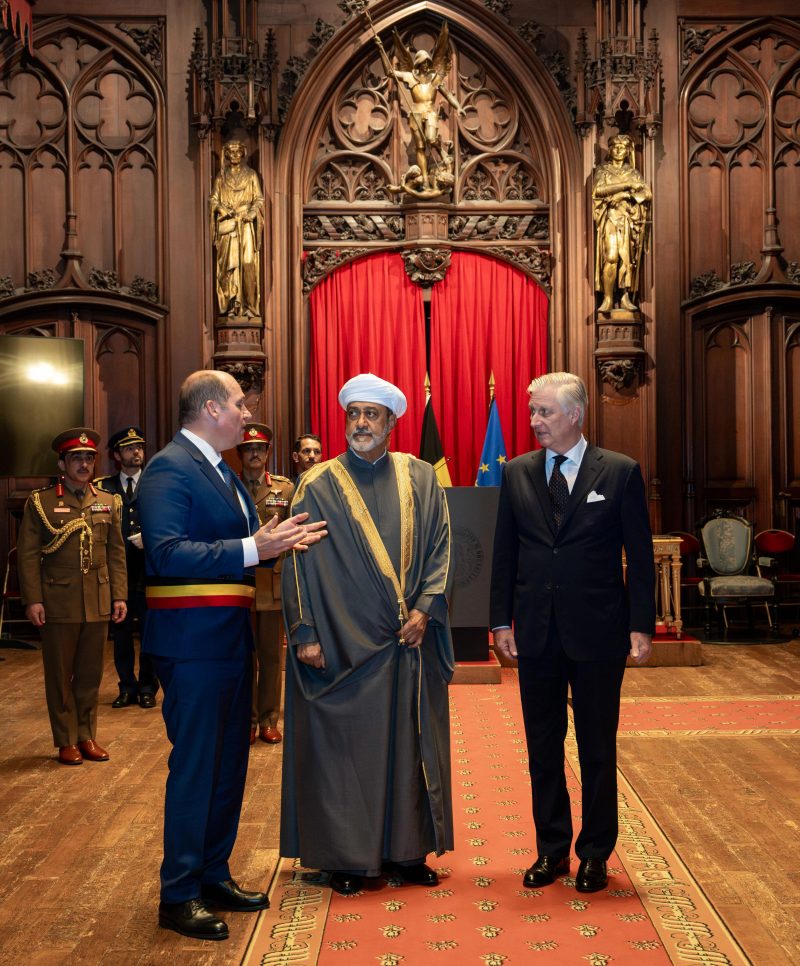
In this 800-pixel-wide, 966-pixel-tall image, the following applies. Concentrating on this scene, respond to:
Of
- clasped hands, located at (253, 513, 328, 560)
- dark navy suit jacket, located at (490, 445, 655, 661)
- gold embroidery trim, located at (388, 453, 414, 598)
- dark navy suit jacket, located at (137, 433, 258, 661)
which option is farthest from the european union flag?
dark navy suit jacket, located at (137, 433, 258, 661)

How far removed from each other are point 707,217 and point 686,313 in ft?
2.78

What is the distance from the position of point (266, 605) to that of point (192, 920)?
240cm

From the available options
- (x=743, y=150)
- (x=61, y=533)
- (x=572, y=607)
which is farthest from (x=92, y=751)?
(x=743, y=150)

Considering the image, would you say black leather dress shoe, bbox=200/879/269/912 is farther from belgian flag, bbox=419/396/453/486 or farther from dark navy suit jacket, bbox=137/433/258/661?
belgian flag, bbox=419/396/453/486

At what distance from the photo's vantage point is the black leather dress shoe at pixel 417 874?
3.50 meters

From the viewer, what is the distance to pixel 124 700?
6.42m

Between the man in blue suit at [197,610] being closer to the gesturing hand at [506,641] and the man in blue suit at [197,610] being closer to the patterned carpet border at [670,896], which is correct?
the gesturing hand at [506,641]

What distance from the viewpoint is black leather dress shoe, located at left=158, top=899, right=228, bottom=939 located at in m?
3.10

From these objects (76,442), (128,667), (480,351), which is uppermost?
(480,351)

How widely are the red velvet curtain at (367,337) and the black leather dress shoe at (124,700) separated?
11.4 feet

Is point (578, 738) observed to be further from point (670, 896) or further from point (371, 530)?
point (371, 530)

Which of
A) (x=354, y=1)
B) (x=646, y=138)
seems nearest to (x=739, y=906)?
(x=646, y=138)

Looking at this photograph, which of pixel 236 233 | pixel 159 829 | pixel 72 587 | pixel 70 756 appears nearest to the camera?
pixel 159 829

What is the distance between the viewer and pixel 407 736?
3453 mm
